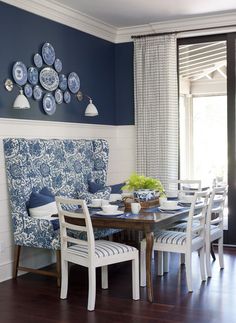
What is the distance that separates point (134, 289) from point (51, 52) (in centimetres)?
282

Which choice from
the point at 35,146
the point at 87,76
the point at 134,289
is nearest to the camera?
the point at 134,289

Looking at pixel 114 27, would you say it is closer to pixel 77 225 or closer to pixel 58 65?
pixel 58 65

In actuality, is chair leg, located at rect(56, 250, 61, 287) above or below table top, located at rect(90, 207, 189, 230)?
below

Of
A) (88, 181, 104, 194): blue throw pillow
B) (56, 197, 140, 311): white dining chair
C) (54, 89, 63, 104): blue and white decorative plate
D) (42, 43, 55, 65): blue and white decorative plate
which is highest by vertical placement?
(42, 43, 55, 65): blue and white decorative plate

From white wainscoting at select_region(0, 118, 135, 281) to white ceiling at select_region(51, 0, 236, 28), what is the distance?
1.36m

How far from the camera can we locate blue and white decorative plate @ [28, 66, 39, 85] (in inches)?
207

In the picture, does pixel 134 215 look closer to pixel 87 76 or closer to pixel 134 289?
pixel 134 289

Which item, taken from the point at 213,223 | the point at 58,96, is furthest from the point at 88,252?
the point at 58,96

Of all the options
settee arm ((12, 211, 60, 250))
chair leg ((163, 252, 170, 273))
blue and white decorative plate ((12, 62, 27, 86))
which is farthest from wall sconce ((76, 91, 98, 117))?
chair leg ((163, 252, 170, 273))

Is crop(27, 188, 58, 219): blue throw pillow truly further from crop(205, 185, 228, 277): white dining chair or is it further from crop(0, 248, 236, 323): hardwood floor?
crop(205, 185, 228, 277): white dining chair

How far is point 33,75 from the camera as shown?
5312 millimetres

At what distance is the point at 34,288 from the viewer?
182 inches

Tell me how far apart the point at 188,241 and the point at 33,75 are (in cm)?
239

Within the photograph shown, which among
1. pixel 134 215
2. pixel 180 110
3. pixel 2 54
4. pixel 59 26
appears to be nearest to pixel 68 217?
pixel 134 215
